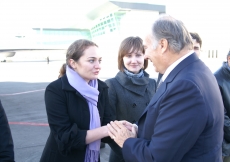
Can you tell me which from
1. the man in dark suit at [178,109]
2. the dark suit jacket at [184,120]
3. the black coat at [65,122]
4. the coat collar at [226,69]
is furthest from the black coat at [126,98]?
the dark suit jacket at [184,120]

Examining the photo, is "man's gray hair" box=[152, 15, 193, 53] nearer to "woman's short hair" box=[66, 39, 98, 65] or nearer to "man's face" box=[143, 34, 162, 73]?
"man's face" box=[143, 34, 162, 73]

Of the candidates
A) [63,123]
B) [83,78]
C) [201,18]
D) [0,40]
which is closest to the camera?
[63,123]

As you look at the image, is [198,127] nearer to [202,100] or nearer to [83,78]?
[202,100]

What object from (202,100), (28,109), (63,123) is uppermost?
Answer: (202,100)

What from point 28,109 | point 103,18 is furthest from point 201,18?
point 28,109

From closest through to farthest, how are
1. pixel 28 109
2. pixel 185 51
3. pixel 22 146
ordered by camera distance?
pixel 185 51, pixel 22 146, pixel 28 109

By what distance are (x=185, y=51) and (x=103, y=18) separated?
6724cm

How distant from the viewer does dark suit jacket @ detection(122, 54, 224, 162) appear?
1202mm

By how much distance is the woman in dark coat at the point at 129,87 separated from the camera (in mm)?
2592

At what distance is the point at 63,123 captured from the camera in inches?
76.5

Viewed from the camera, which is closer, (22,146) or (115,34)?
(22,146)

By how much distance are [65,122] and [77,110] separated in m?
0.15

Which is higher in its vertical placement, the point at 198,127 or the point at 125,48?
the point at 125,48

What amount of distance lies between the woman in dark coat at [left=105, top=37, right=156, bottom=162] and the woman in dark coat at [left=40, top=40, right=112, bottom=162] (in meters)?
0.35
